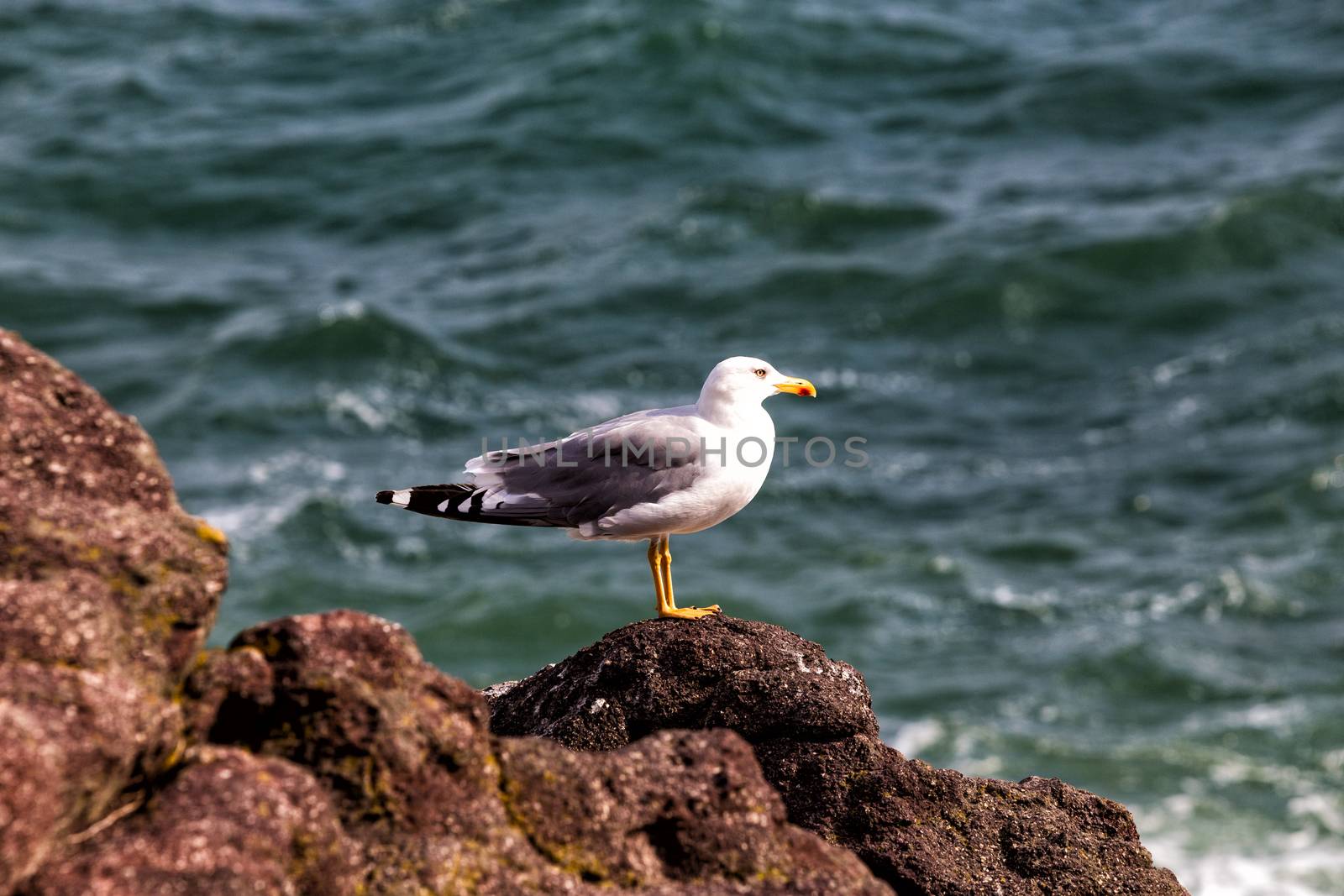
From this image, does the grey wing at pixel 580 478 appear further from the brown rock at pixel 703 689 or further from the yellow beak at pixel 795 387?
the brown rock at pixel 703 689

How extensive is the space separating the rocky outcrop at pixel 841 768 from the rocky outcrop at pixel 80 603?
8.34 ft

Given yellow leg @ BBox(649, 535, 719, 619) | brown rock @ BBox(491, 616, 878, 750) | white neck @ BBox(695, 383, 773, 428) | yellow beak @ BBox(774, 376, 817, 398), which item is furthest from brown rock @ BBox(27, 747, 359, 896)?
yellow beak @ BBox(774, 376, 817, 398)

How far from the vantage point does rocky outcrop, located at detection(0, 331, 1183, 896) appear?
3.85m

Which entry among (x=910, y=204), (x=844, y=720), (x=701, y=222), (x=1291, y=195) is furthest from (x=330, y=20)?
(x=844, y=720)

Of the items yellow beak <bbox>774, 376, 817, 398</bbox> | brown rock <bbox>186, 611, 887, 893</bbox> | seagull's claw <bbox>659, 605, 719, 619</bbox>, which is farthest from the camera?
yellow beak <bbox>774, 376, 817, 398</bbox>

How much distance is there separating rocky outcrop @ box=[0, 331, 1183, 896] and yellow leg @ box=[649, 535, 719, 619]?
214 cm

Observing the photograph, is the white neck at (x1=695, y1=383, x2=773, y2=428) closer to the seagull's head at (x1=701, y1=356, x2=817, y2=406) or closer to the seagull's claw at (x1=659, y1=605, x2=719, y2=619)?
the seagull's head at (x1=701, y1=356, x2=817, y2=406)

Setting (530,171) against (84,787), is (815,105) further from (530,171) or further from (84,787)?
(84,787)

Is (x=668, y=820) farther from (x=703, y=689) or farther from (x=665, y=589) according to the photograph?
(x=665, y=589)

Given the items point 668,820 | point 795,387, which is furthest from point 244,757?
point 795,387

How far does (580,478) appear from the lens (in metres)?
7.59

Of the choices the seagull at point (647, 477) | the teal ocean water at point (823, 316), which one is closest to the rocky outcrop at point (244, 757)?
the seagull at point (647, 477)

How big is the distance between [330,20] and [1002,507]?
1196 inches

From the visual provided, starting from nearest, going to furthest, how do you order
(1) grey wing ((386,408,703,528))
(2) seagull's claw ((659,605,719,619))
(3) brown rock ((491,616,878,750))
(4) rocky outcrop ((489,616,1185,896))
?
1. (4) rocky outcrop ((489,616,1185,896))
2. (3) brown rock ((491,616,878,750))
3. (2) seagull's claw ((659,605,719,619))
4. (1) grey wing ((386,408,703,528))
